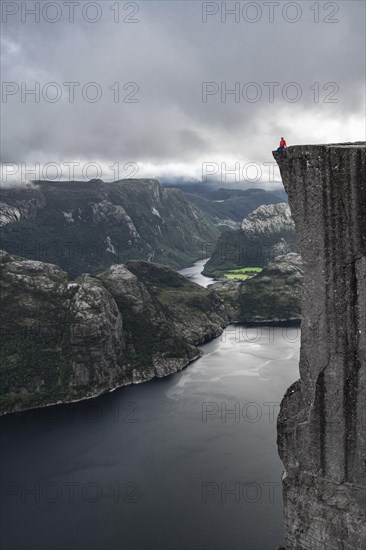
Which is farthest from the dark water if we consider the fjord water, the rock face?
the rock face

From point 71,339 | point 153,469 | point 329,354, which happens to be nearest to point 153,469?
point 153,469

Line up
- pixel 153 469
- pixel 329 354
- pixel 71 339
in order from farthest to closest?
pixel 71 339, pixel 153 469, pixel 329 354

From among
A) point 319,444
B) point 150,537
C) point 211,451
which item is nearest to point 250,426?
point 211,451

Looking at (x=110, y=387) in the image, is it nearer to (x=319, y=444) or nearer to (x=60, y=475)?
(x=60, y=475)

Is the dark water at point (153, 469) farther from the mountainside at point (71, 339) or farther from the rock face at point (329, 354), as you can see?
the rock face at point (329, 354)

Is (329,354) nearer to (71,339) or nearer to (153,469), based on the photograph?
(153,469)
